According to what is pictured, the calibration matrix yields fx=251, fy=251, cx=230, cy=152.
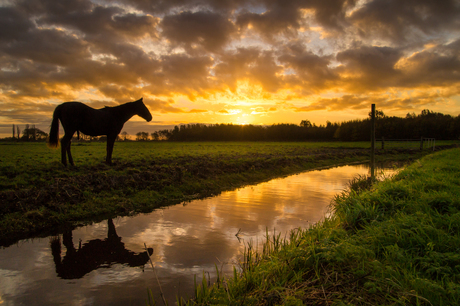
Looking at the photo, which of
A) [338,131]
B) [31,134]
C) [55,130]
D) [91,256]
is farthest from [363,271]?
[338,131]

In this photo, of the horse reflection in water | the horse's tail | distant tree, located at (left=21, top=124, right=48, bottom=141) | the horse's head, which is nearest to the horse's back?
the horse's tail

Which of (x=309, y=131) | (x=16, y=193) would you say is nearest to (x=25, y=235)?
(x=16, y=193)

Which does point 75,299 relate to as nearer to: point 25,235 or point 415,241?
point 25,235

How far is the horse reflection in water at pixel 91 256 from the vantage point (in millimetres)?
4191

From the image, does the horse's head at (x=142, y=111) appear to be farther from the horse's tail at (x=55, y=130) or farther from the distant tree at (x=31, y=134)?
the distant tree at (x=31, y=134)

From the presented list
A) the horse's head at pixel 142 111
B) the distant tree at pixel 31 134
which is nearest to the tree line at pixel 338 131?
the distant tree at pixel 31 134

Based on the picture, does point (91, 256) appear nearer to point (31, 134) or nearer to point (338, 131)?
point (31, 134)

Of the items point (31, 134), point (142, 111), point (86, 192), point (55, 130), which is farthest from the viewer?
point (31, 134)

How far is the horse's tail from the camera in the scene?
11.4 meters

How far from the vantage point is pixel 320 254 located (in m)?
3.67

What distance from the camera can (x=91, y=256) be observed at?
4.67m

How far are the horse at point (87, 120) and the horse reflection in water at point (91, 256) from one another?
7.65 meters

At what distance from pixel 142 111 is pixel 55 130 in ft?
13.5

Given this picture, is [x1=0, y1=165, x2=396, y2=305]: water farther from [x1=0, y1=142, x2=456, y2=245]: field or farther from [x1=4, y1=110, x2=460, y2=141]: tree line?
[x1=4, y1=110, x2=460, y2=141]: tree line
